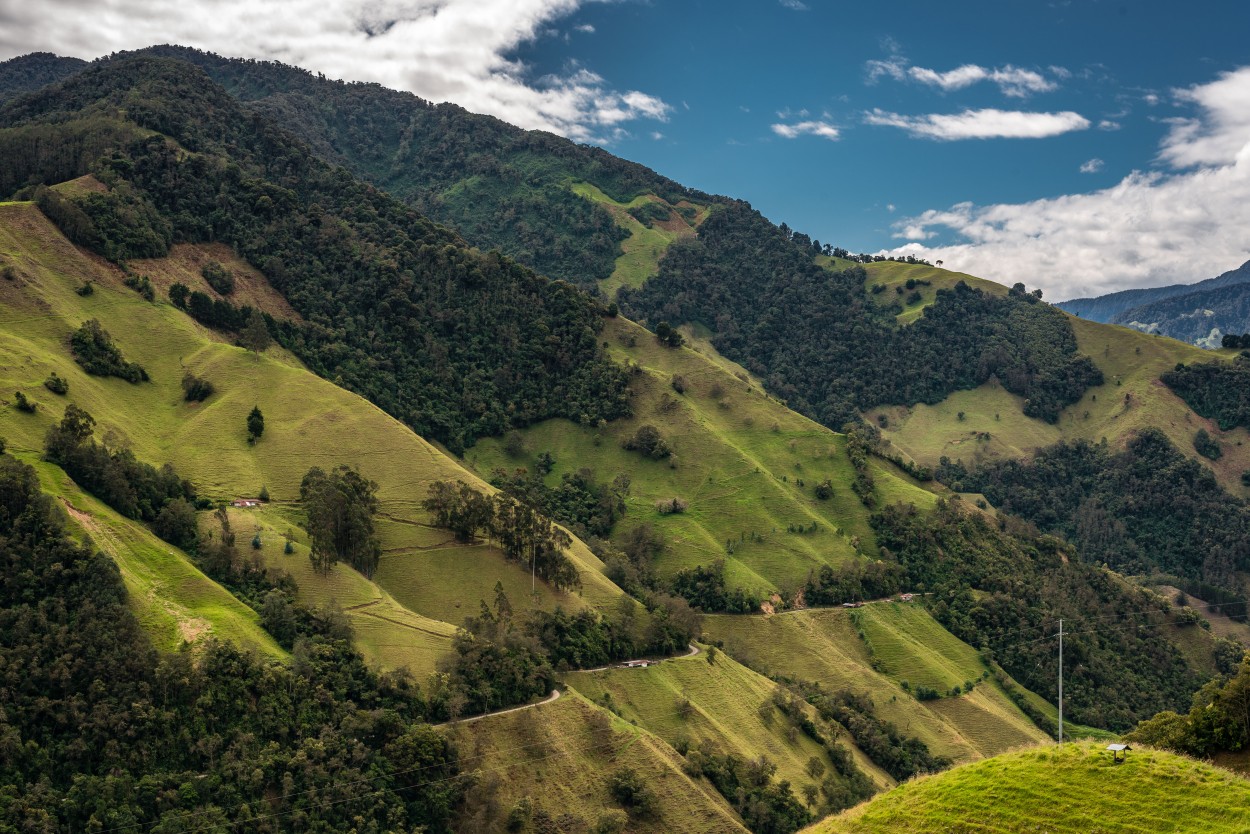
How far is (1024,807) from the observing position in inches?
1642

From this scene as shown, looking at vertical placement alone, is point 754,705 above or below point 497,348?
below

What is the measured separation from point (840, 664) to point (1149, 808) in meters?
77.1

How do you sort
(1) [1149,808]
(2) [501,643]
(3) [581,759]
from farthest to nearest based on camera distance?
1. (2) [501,643]
2. (3) [581,759]
3. (1) [1149,808]

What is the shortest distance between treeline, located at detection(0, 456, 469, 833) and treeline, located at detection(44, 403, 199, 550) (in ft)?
31.3

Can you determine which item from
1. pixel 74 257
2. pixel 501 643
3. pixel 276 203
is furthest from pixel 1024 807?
pixel 276 203

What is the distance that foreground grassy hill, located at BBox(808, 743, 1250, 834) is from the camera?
38.8 meters

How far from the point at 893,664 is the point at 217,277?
112506mm

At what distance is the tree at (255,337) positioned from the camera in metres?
130

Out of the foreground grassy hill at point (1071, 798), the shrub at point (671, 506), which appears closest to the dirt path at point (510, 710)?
the foreground grassy hill at point (1071, 798)

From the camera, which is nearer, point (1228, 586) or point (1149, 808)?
A: point (1149, 808)

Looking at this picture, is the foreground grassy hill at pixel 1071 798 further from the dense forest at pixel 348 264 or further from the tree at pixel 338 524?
the dense forest at pixel 348 264

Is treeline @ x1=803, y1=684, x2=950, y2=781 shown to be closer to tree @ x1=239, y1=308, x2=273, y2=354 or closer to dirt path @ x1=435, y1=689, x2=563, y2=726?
dirt path @ x1=435, y1=689, x2=563, y2=726

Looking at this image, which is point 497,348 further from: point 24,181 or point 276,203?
point 24,181

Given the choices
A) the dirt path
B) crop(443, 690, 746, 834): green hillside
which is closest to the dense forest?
the dirt path
